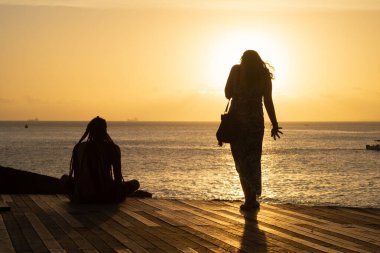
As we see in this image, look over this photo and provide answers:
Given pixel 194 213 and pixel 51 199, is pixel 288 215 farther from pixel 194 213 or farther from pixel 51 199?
pixel 51 199

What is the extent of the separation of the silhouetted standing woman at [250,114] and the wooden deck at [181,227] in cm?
52

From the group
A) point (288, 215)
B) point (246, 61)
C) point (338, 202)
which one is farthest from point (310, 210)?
point (338, 202)

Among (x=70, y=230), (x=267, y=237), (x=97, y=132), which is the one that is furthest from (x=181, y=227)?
(x=97, y=132)

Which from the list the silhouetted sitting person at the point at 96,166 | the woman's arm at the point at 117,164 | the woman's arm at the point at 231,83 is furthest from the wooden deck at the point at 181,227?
the woman's arm at the point at 231,83

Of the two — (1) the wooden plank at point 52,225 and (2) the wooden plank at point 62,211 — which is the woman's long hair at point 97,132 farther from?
(1) the wooden plank at point 52,225

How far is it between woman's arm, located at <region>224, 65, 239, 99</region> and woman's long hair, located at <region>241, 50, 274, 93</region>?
150 millimetres

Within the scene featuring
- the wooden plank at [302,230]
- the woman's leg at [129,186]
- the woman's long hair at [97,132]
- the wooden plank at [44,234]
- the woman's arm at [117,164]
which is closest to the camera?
the wooden plank at [44,234]

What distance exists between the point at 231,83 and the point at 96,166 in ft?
7.92

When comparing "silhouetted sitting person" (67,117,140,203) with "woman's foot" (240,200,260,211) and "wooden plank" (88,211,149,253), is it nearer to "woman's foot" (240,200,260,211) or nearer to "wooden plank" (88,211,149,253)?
"wooden plank" (88,211,149,253)

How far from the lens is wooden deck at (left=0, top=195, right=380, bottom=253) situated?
6762 millimetres

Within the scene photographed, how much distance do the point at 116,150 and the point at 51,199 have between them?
4.75 ft

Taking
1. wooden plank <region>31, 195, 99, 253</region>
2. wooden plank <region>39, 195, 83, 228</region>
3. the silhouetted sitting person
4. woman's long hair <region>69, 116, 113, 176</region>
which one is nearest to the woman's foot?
the silhouetted sitting person

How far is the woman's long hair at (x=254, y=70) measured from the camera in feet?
31.8

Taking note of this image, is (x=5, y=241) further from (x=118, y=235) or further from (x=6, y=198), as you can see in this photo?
(x=6, y=198)
